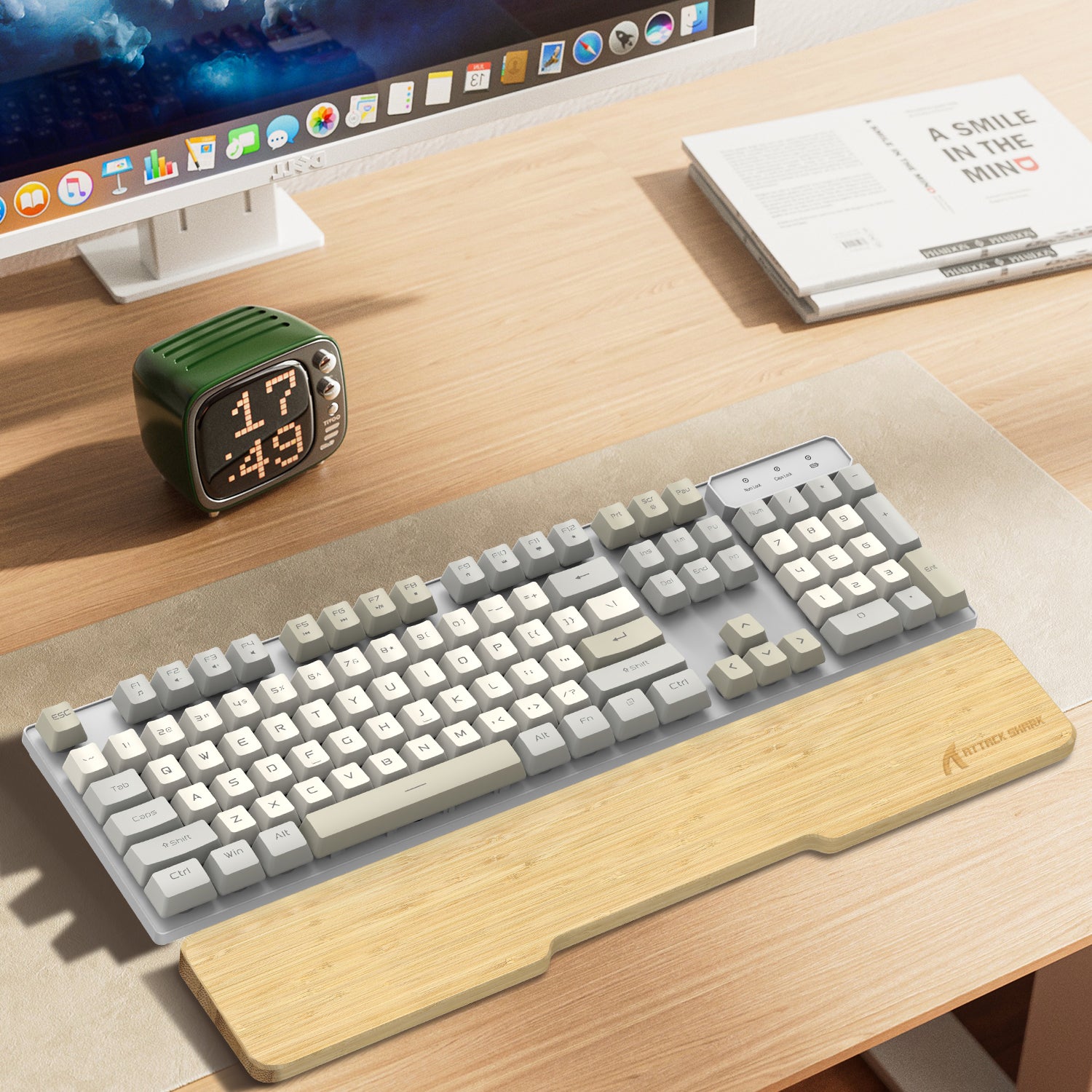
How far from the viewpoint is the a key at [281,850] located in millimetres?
647

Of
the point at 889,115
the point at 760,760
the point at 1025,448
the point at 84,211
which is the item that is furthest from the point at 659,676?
the point at 889,115

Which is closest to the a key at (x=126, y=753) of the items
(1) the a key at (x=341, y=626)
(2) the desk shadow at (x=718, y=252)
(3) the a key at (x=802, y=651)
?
(1) the a key at (x=341, y=626)

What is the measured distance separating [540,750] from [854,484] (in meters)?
0.26

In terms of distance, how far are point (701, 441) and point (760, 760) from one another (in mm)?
253

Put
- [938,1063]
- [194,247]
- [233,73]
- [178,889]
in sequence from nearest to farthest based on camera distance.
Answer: [178,889] < [233,73] < [194,247] < [938,1063]

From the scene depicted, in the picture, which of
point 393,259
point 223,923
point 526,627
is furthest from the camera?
point 393,259

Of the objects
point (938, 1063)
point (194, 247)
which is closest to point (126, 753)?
point (194, 247)

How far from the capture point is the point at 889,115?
1137mm

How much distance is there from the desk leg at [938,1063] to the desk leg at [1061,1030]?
0.58 ft

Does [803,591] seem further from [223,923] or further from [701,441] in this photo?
[223,923]

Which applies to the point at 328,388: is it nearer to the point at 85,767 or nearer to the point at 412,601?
the point at 412,601

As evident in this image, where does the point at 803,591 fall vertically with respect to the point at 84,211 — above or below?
below

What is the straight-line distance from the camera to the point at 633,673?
727 mm

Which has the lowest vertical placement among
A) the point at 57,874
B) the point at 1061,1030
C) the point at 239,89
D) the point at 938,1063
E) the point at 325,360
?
the point at 938,1063
